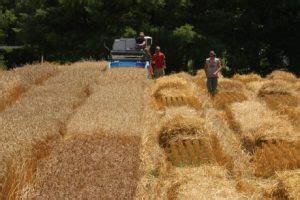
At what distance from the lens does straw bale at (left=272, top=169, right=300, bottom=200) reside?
8062 mm

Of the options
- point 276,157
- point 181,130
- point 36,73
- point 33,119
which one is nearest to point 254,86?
point 36,73

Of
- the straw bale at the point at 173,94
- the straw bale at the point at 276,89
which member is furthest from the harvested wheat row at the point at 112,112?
the straw bale at the point at 276,89

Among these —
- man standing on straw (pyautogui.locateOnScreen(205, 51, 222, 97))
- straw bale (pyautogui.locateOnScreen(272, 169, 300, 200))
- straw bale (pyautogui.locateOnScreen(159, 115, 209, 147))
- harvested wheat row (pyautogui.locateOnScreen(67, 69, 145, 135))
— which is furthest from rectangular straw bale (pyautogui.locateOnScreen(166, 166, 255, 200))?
man standing on straw (pyautogui.locateOnScreen(205, 51, 222, 97))

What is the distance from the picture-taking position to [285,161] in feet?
33.2

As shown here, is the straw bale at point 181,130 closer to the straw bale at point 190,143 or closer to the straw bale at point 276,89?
the straw bale at point 190,143

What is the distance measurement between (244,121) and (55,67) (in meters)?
11.2

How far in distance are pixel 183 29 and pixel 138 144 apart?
72.7ft

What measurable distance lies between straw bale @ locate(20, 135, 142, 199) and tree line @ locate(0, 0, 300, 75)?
72.7 ft

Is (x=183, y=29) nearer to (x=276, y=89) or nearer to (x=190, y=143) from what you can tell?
(x=276, y=89)

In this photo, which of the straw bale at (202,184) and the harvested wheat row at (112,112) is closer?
the straw bale at (202,184)

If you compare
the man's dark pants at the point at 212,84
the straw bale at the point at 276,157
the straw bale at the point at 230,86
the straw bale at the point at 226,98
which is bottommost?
the straw bale at the point at 230,86

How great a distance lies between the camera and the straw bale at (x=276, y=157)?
10.0 meters

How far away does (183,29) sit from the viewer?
101 feet

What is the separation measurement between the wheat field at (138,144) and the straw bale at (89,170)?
2cm
